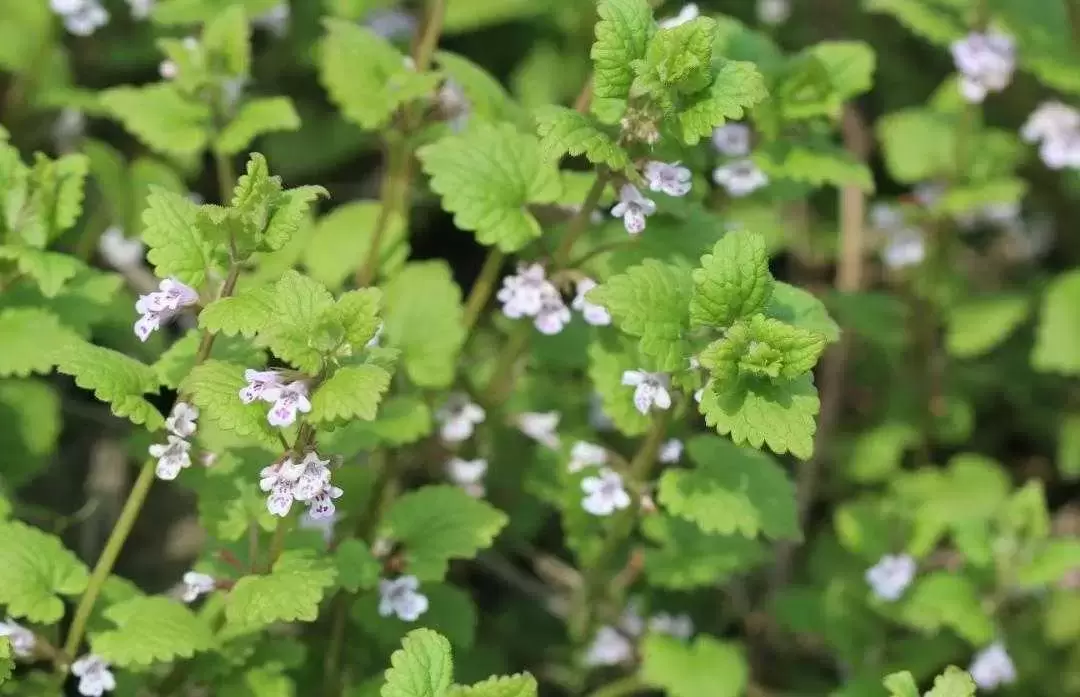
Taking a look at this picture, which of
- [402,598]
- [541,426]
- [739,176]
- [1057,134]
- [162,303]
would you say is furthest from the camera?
[1057,134]

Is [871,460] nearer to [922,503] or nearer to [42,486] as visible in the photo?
[922,503]

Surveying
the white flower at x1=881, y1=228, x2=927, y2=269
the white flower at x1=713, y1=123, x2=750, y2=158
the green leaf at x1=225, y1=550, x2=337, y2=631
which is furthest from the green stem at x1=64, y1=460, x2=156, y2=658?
the white flower at x1=881, y1=228, x2=927, y2=269

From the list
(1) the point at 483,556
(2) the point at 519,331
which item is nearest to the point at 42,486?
(1) the point at 483,556

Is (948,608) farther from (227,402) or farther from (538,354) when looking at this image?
(227,402)

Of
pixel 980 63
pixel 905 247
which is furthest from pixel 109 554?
pixel 980 63

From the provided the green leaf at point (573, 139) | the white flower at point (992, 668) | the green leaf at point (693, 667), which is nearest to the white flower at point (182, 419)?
the green leaf at point (573, 139)

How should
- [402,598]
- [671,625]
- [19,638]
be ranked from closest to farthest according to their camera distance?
1. [19,638]
2. [402,598]
3. [671,625]
